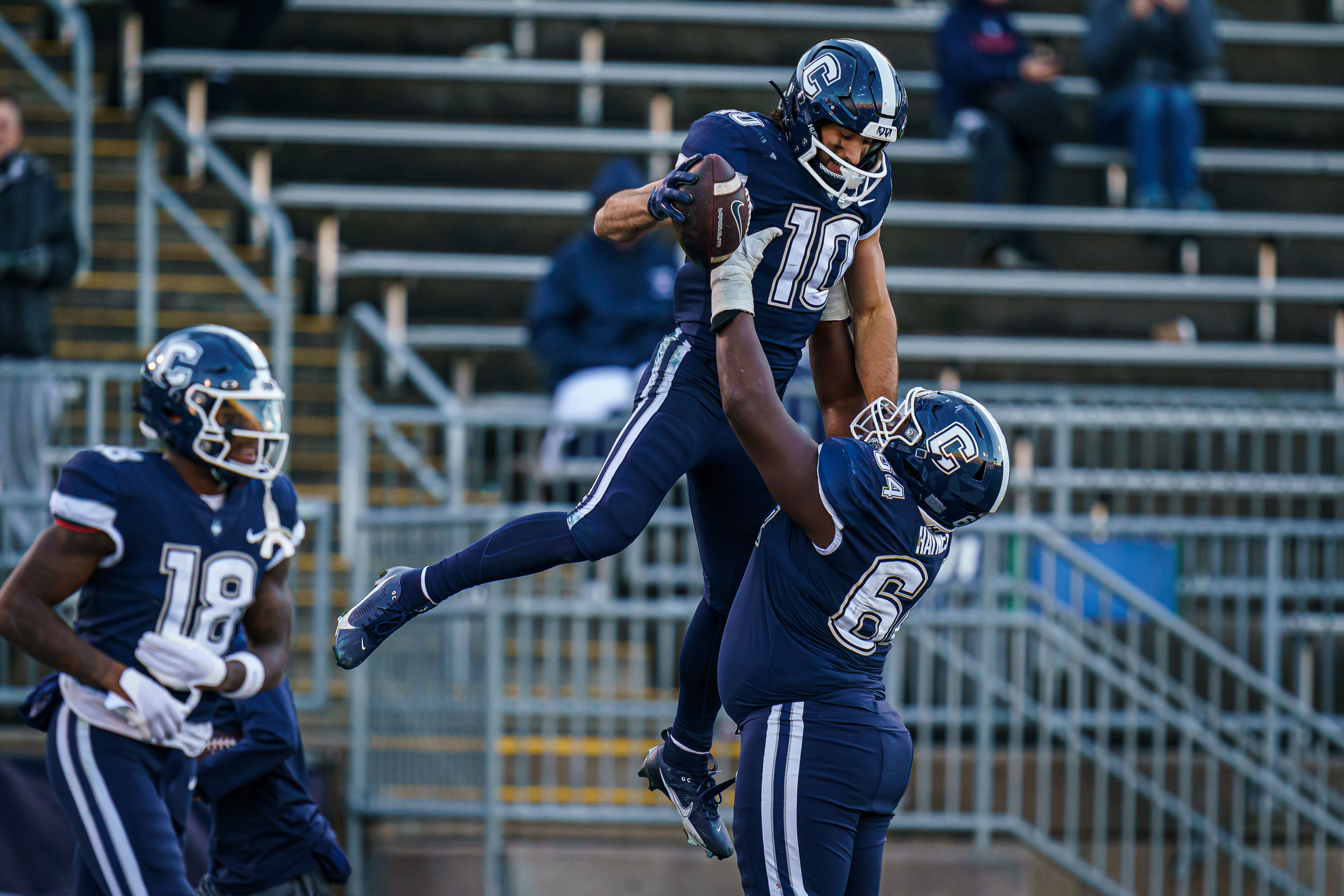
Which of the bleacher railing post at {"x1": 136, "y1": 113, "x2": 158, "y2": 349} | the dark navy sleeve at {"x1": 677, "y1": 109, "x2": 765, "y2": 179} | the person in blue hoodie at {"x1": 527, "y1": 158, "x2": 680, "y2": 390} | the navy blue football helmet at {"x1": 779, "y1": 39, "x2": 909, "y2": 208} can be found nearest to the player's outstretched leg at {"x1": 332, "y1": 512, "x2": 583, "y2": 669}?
the dark navy sleeve at {"x1": 677, "y1": 109, "x2": 765, "y2": 179}

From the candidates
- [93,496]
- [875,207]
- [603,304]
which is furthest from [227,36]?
[875,207]

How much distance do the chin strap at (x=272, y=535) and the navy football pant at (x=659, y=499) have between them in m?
0.77

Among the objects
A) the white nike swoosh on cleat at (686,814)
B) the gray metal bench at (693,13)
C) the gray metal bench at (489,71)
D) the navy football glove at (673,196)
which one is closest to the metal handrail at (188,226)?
the gray metal bench at (489,71)

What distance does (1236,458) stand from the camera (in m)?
8.54

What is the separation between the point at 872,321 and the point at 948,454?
620 millimetres

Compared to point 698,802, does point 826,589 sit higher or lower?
higher

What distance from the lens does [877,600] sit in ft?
13.5

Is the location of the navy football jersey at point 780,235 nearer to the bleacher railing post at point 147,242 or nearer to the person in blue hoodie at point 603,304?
the person in blue hoodie at point 603,304

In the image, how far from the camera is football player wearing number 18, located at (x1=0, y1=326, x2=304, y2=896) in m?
4.53

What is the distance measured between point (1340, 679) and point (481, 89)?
625cm

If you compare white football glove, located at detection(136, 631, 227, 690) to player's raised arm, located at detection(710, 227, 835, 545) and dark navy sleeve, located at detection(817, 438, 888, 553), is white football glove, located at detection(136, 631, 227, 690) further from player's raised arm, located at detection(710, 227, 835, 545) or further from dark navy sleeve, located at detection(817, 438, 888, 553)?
dark navy sleeve, located at detection(817, 438, 888, 553)

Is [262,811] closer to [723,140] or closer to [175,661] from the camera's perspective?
[175,661]

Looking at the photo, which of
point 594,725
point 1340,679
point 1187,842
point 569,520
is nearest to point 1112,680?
point 1187,842

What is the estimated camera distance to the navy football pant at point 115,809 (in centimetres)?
449
